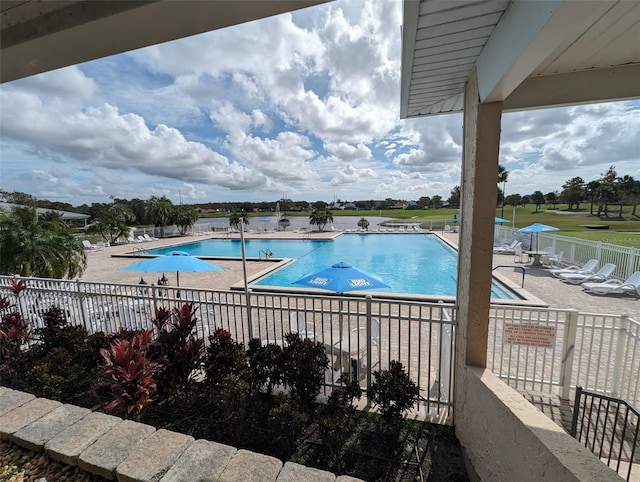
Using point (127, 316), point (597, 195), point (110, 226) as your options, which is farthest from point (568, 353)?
point (597, 195)

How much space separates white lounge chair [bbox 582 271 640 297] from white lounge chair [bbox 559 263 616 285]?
570 mm

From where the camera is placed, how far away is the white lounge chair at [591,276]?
8.85 m

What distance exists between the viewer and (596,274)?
9016 mm

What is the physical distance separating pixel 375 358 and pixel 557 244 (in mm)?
12618

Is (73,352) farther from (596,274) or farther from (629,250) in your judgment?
(629,250)

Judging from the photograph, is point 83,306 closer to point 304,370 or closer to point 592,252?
point 304,370

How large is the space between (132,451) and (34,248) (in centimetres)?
752

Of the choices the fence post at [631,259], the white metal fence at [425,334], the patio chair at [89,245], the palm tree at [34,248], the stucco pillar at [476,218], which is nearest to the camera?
the stucco pillar at [476,218]

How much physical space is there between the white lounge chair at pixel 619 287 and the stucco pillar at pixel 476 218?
27.5 ft

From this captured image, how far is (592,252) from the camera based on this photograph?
35.0 feet

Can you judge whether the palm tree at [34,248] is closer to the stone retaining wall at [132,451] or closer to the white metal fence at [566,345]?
the stone retaining wall at [132,451]

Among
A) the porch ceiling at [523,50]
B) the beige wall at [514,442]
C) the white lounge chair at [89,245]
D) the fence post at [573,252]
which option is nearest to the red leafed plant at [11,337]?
the beige wall at [514,442]

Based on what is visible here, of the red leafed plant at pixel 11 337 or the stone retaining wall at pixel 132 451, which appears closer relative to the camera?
the stone retaining wall at pixel 132 451

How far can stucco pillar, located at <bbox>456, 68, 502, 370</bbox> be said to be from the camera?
243cm
